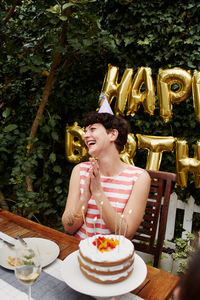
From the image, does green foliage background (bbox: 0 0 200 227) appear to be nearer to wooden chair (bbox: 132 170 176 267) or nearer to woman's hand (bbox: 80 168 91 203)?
wooden chair (bbox: 132 170 176 267)

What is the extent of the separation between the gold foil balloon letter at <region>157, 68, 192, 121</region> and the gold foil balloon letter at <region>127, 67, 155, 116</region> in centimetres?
8

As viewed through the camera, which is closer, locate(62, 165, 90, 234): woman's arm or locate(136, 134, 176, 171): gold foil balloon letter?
locate(62, 165, 90, 234): woman's arm

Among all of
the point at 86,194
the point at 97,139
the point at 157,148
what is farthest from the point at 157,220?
the point at 157,148

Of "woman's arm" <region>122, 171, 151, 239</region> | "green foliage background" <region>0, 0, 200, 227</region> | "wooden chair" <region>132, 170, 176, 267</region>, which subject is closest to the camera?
"woman's arm" <region>122, 171, 151, 239</region>

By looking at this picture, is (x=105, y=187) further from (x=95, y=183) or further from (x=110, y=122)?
(x=110, y=122)

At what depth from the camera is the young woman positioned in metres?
1.28

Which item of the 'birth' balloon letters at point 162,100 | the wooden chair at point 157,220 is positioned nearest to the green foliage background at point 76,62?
the 'birth' balloon letters at point 162,100

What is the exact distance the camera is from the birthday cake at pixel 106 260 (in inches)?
29.5

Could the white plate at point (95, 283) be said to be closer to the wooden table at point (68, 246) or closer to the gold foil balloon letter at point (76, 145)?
the wooden table at point (68, 246)

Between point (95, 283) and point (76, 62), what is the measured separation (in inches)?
103

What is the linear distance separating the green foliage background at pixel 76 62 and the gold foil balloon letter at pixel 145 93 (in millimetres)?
443

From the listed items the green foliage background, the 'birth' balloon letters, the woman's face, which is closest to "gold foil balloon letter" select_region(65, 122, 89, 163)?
the green foliage background

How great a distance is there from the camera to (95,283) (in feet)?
2.52

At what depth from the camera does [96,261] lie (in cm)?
74
